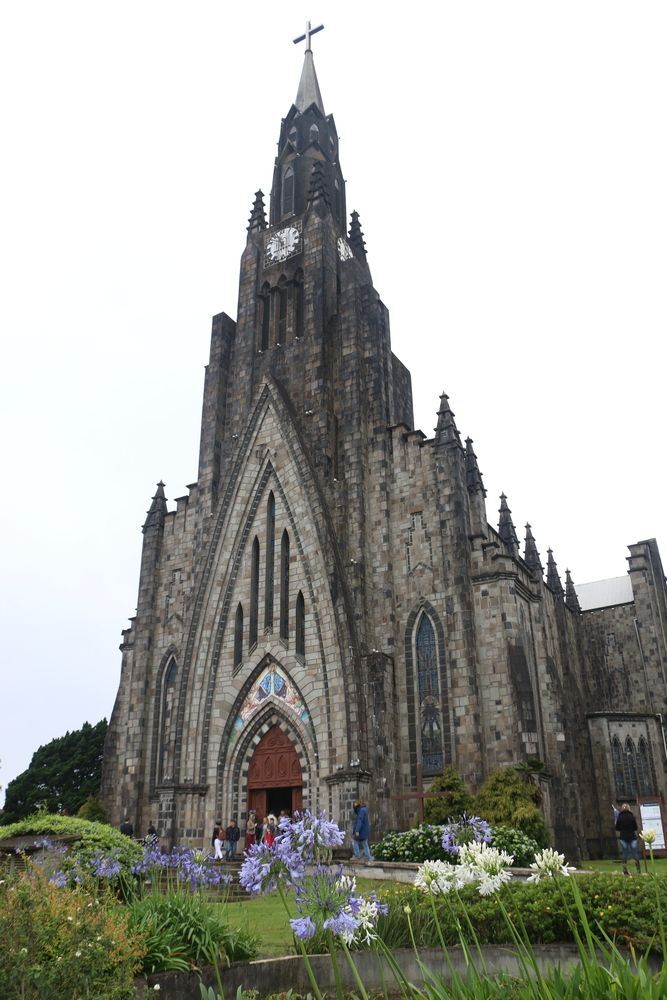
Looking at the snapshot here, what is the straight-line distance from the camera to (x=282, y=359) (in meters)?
35.4

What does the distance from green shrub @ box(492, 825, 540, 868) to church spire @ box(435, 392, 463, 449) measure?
561 inches

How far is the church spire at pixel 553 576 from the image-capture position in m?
42.7

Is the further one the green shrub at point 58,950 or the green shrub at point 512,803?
the green shrub at point 512,803

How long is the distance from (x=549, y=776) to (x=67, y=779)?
105ft

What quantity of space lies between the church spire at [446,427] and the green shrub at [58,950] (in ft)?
78.7

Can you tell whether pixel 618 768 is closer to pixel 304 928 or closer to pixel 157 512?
pixel 157 512

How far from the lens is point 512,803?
2297 cm

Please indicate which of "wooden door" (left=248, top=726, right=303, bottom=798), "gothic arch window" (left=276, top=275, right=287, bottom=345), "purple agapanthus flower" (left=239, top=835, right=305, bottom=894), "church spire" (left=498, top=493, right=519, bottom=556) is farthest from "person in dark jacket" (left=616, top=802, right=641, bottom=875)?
"gothic arch window" (left=276, top=275, right=287, bottom=345)

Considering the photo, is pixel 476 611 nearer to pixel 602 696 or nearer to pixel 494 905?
pixel 494 905

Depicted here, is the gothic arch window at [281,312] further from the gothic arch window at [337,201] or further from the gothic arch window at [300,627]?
the gothic arch window at [300,627]

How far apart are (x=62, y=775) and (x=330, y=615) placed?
26998 millimetres

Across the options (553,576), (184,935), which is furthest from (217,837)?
(553,576)

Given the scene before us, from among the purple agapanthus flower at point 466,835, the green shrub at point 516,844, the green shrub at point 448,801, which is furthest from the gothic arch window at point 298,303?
the purple agapanthus flower at point 466,835

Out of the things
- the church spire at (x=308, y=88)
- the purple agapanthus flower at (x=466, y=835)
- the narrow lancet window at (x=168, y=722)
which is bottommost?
the purple agapanthus flower at (x=466, y=835)
